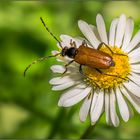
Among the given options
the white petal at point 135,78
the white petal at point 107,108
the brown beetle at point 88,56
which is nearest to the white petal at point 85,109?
the white petal at point 107,108

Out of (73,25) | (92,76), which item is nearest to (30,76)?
(73,25)

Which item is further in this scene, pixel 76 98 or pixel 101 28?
pixel 101 28

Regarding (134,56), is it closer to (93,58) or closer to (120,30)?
(120,30)

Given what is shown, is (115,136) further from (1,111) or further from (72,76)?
(1,111)

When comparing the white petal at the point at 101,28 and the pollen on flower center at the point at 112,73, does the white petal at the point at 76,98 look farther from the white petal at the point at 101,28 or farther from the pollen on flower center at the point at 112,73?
the white petal at the point at 101,28

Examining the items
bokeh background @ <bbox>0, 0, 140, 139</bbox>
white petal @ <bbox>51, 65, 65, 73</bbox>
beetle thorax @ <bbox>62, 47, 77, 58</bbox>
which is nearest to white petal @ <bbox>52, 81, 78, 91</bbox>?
white petal @ <bbox>51, 65, 65, 73</bbox>

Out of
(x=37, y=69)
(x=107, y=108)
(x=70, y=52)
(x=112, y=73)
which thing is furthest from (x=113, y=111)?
(x=37, y=69)
